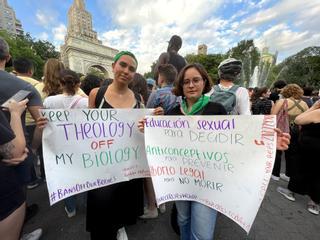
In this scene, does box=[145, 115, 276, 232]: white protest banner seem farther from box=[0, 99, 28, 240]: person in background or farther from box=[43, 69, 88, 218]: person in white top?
box=[43, 69, 88, 218]: person in white top

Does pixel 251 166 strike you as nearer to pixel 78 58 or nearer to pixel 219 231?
pixel 219 231

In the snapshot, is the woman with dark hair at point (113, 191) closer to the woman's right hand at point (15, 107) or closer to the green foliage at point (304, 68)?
the woman's right hand at point (15, 107)

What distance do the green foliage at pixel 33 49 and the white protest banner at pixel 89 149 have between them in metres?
29.7

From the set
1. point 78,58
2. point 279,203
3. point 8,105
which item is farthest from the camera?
point 78,58

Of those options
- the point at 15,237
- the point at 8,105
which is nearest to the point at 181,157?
the point at 8,105

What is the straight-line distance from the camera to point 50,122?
4.93ft

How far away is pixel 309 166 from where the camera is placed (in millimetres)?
2838

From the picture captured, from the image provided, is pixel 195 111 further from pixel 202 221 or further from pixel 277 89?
pixel 277 89

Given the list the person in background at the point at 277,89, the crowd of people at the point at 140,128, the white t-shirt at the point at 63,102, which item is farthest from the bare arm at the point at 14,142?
the person in background at the point at 277,89

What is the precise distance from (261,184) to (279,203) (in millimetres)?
2341

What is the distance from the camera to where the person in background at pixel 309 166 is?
8.22ft

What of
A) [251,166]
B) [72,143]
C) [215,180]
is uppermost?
[72,143]

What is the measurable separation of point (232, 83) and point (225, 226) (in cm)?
204

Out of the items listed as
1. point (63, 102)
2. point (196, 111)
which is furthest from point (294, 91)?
point (63, 102)
